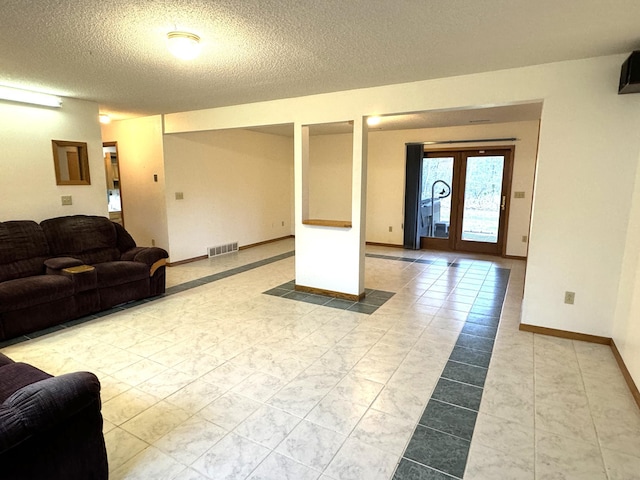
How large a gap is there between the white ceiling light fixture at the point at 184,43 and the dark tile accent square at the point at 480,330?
3259mm

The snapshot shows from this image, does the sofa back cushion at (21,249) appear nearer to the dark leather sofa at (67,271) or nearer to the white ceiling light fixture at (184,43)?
the dark leather sofa at (67,271)

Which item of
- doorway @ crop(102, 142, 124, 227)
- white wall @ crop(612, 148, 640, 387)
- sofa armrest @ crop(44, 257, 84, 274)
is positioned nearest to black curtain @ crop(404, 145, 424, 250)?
white wall @ crop(612, 148, 640, 387)

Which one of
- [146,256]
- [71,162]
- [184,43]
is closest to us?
[184,43]

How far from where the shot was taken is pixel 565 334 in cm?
318

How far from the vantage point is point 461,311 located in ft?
12.7

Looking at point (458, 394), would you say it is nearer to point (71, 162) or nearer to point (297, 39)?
point (297, 39)

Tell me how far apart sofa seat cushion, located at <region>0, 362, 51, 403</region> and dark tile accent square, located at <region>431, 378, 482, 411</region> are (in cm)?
228

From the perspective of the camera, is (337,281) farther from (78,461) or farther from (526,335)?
(78,461)

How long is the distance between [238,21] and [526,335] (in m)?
3.45

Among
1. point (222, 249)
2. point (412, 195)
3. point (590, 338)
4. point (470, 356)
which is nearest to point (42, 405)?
point (470, 356)

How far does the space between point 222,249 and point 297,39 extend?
4925mm

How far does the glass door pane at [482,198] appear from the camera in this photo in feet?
21.2

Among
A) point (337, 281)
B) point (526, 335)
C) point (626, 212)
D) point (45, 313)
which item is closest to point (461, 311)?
point (526, 335)

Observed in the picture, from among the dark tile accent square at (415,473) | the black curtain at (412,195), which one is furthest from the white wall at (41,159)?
the black curtain at (412,195)
